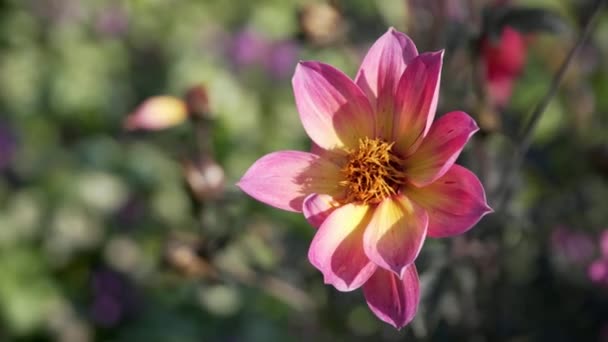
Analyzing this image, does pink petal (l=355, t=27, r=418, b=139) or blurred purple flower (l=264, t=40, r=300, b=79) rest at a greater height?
pink petal (l=355, t=27, r=418, b=139)

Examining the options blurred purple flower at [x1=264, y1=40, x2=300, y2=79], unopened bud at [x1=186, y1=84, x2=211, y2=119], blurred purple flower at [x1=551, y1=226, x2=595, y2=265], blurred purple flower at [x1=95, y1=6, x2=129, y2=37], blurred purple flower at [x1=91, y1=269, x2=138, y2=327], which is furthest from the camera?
blurred purple flower at [x1=95, y1=6, x2=129, y2=37]

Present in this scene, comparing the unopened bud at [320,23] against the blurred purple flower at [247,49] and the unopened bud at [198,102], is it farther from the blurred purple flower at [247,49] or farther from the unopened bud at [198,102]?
the blurred purple flower at [247,49]

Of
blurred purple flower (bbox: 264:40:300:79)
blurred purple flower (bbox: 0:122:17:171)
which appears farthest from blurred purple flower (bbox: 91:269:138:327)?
blurred purple flower (bbox: 264:40:300:79)

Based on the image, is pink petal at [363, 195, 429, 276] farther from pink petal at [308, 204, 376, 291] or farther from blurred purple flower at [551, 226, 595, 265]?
blurred purple flower at [551, 226, 595, 265]

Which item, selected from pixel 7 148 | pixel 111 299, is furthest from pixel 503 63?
pixel 7 148

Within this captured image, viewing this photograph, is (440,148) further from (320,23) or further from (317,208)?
(320,23)

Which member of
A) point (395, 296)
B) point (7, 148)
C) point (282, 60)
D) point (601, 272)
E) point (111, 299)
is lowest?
point (111, 299)

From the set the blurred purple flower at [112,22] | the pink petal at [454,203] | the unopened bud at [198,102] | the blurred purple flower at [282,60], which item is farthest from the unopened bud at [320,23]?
the blurred purple flower at [112,22]

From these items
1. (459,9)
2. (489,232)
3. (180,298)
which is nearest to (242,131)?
(180,298)
